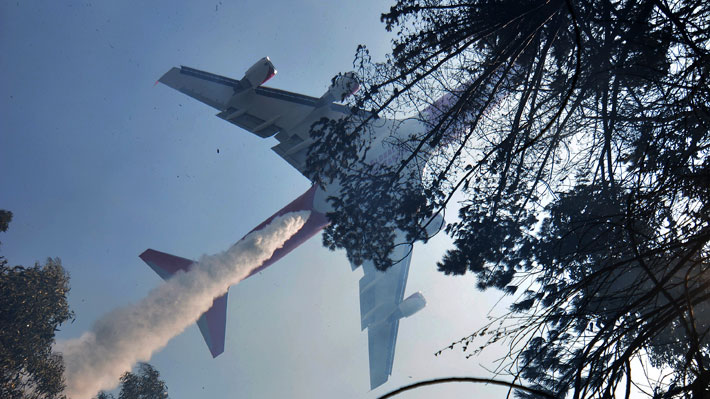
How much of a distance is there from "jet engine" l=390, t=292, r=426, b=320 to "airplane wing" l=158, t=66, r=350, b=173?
12407 mm

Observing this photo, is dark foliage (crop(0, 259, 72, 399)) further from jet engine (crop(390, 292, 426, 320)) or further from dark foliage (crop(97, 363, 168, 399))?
jet engine (crop(390, 292, 426, 320))

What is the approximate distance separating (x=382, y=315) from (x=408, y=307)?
194 cm

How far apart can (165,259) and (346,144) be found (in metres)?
21.5

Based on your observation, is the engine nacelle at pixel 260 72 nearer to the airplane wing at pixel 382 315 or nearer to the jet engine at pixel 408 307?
the airplane wing at pixel 382 315

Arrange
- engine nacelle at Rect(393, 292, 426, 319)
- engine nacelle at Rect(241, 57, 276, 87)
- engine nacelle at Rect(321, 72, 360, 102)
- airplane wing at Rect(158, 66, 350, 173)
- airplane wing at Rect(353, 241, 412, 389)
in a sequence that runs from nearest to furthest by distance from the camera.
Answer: engine nacelle at Rect(321, 72, 360, 102) → engine nacelle at Rect(241, 57, 276, 87) → airplane wing at Rect(158, 66, 350, 173) → engine nacelle at Rect(393, 292, 426, 319) → airplane wing at Rect(353, 241, 412, 389)

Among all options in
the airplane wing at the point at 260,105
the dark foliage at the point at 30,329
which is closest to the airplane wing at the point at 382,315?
the airplane wing at the point at 260,105

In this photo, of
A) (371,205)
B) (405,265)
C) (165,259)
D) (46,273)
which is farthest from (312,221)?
(371,205)

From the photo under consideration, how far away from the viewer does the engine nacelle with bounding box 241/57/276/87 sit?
15758 mm

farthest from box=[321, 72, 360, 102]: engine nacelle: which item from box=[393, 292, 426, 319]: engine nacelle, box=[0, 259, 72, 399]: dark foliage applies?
box=[393, 292, 426, 319]: engine nacelle

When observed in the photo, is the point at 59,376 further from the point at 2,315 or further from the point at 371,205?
the point at 371,205

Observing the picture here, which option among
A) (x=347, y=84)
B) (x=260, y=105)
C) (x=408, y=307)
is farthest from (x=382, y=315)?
(x=347, y=84)

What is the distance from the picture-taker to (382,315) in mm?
27344

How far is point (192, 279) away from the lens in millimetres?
23453

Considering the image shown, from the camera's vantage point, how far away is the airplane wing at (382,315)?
2689cm
